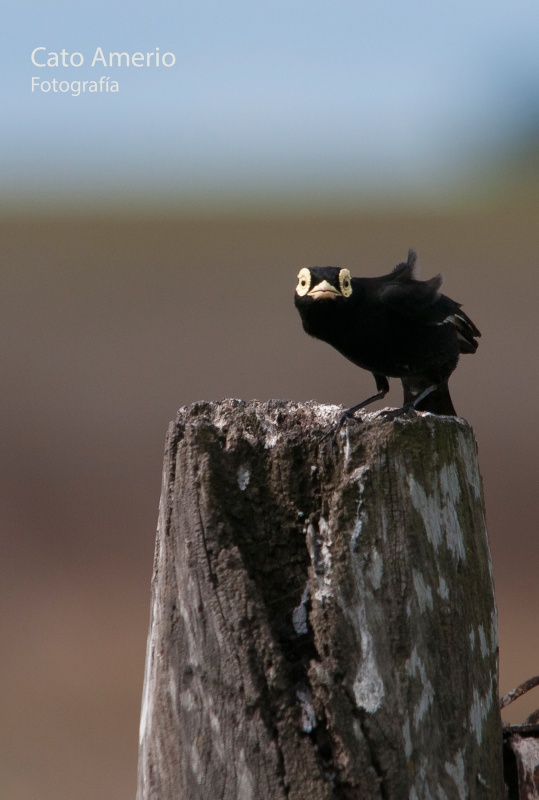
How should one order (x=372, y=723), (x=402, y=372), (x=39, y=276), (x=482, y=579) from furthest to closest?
(x=39, y=276) → (x=402, y=372) → (x=482, y=579) → (x=372, y=723)

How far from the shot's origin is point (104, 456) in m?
15.3

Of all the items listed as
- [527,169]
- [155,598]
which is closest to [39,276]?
[155,598]

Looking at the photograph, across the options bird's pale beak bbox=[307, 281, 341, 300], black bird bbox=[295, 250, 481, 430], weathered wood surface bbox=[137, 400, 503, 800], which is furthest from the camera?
black bird bbox=[295, 250, 481, 430]

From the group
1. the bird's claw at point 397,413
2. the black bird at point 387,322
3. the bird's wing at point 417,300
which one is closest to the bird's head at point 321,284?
the black bird at point 387,322

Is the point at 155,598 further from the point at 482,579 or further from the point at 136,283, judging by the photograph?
the point at 136,283

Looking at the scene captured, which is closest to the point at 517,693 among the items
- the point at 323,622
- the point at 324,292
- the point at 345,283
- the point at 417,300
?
the point at 323,622

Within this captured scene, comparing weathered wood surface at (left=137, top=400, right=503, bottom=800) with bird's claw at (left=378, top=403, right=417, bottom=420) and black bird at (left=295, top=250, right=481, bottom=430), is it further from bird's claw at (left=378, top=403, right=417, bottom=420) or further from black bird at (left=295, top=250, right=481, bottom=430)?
black bird at (left=295, top=250, right=481, bottom=430)

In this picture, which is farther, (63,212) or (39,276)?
(63,212)

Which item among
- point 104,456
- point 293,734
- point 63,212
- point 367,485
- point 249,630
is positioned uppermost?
point 63,212

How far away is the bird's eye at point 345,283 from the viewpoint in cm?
483

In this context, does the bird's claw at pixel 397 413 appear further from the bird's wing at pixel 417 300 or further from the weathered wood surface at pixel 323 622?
the bird's wing at pixel 417 300

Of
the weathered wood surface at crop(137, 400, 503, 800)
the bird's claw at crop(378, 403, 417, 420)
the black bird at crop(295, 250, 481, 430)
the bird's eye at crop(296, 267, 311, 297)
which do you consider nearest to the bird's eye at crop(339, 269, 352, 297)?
the black bird at crop(295, 250, 481, 430)

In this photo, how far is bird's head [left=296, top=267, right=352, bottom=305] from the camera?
477 centimetres

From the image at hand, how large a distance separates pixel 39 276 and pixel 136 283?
1.72 meters
